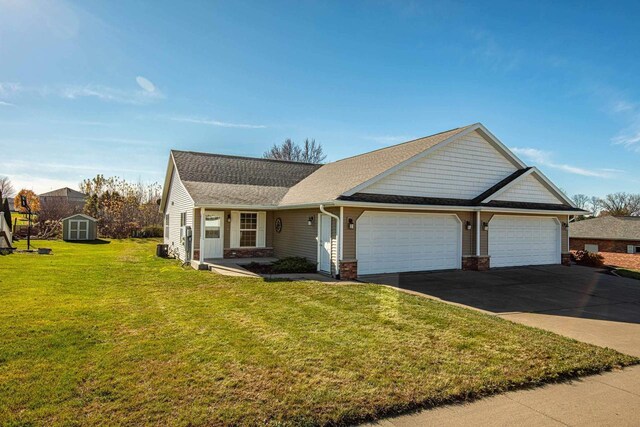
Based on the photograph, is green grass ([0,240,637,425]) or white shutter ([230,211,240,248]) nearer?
green grass ([0,240,637,425])

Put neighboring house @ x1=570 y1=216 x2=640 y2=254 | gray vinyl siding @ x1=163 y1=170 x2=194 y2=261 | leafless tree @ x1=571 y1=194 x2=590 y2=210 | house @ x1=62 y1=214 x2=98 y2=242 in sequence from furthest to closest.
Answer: leafless tree @ x1=571 y1=194 x2=590 y2=210 < house @ x1=62 y1=214 x2=98 y2=242 < neighboring house @ x1=570 y1=216 x2=640 y2=254 < gray vinyl siding @ x1=163 y1=170 x2=194 y2=261

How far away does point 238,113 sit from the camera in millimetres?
18375

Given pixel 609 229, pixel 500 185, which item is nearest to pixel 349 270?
pixel 500 185

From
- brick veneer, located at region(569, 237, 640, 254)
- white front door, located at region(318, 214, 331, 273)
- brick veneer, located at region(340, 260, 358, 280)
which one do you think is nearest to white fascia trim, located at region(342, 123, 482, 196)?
white front door, located at region(318, 214, 331, 273)

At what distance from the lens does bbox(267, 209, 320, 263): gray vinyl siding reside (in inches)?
541

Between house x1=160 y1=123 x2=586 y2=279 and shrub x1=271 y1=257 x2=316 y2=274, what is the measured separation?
0.44 meters

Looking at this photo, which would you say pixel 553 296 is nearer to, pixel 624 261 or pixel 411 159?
pixel 411 159

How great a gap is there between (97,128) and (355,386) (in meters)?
16.9

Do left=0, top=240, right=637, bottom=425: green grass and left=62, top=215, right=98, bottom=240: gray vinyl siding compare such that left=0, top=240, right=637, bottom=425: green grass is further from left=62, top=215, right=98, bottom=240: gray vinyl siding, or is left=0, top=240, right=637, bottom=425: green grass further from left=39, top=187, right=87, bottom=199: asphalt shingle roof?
left=39, top=187, right=87, bottom=199: asphalt shingle roof

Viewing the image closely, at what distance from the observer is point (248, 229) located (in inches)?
645

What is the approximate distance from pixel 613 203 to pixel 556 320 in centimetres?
6511

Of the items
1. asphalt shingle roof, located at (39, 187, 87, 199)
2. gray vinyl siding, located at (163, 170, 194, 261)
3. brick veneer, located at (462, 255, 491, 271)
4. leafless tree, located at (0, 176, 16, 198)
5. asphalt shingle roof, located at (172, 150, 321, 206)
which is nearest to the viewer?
brick veneer, located at (462, 255, 491, 271)

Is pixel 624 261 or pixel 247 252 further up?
pixel 247 252

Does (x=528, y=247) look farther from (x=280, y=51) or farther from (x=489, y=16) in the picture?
(x=280, y=51)
